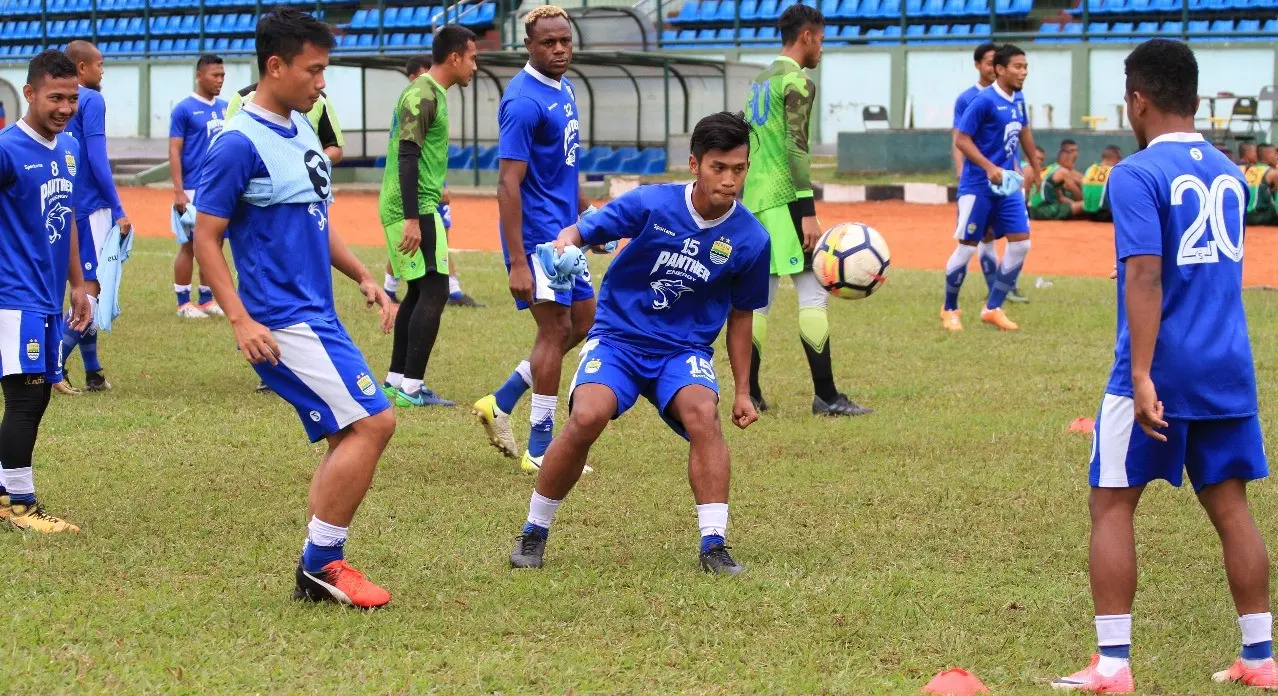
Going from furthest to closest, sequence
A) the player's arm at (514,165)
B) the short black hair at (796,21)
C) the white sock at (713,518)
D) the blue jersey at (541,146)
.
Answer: the short black hair at (796,21) < the blue jersey at (541,146) < the player's arm at (514,165) < the white sock at (713,518)

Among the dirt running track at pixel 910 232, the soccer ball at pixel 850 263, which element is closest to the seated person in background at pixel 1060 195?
the dirt running track at pixel 910 232

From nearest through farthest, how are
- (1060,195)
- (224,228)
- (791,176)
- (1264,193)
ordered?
(224,228)
(791,176)
(1264,193)
(1060,195)

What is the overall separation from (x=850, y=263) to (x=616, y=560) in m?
→ 3.78

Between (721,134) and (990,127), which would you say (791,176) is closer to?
(721,134)

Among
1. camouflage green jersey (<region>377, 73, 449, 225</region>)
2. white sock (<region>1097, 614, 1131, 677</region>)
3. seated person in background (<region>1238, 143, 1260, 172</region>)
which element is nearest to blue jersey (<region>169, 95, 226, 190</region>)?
camouflage green jersey (<region>377, 73, 449, 225</region>)

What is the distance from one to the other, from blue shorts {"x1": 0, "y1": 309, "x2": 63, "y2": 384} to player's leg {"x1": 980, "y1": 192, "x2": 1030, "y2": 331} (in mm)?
7812

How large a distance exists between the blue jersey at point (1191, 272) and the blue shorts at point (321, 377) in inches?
91.8

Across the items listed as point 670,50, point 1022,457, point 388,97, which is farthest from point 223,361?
point 670,50

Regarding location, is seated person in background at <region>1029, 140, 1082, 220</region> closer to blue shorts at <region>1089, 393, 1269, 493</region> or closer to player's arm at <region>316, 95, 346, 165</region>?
player's arm at <region>316, 95, 346, 165</region>

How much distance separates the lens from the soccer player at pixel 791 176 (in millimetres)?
8305

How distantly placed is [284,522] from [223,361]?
14.8ft

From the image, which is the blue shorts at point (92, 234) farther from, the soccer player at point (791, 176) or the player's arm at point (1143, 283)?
the player's arm at point (1143, 283)

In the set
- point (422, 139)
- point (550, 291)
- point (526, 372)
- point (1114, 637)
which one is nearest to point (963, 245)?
point (422, 139)

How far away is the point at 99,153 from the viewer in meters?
9.16
